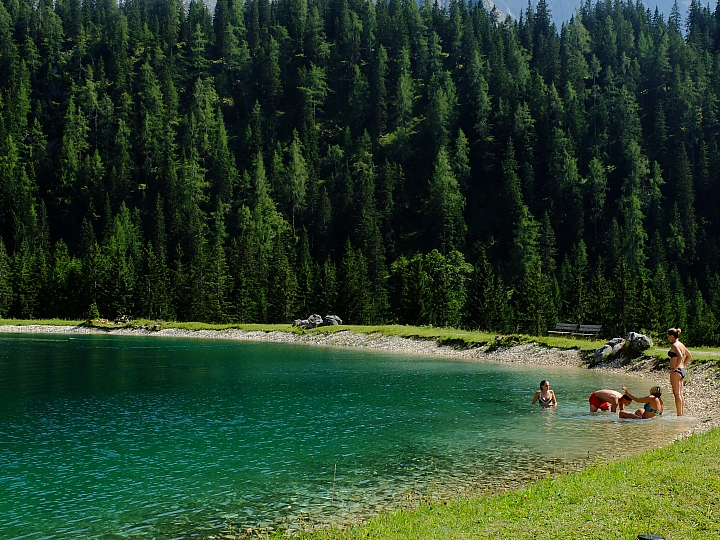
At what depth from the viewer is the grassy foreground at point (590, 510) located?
12625 millimetres

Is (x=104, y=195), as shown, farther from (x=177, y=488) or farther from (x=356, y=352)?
(x=177, y=488)

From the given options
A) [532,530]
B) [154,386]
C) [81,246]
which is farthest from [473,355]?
[81,246]

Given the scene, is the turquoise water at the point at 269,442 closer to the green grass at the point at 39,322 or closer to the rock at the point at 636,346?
the rock at the point at 636,346

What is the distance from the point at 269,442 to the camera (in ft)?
88.6

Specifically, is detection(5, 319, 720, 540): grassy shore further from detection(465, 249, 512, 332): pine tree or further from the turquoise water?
detection(465, 249, 512, 332): pine tree

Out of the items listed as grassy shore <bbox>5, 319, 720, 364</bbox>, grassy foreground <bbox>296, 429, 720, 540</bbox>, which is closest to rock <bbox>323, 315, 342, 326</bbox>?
grassy shore <bbox>5, 319, 720, 364</bbox>

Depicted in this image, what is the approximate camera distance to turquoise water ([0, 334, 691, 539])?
58.6 feet

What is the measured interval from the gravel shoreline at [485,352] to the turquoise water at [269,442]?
9.27 ft

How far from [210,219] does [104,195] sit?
3756 centimetres

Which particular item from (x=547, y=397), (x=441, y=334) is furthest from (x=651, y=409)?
(x=441, y=334)

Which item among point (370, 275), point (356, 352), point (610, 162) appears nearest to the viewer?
point (356, 352)

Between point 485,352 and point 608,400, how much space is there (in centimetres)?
3538

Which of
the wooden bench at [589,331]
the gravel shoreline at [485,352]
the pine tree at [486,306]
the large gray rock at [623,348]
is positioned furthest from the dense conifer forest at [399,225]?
the large gray rock at [623,348]

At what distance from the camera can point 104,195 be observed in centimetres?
19488
